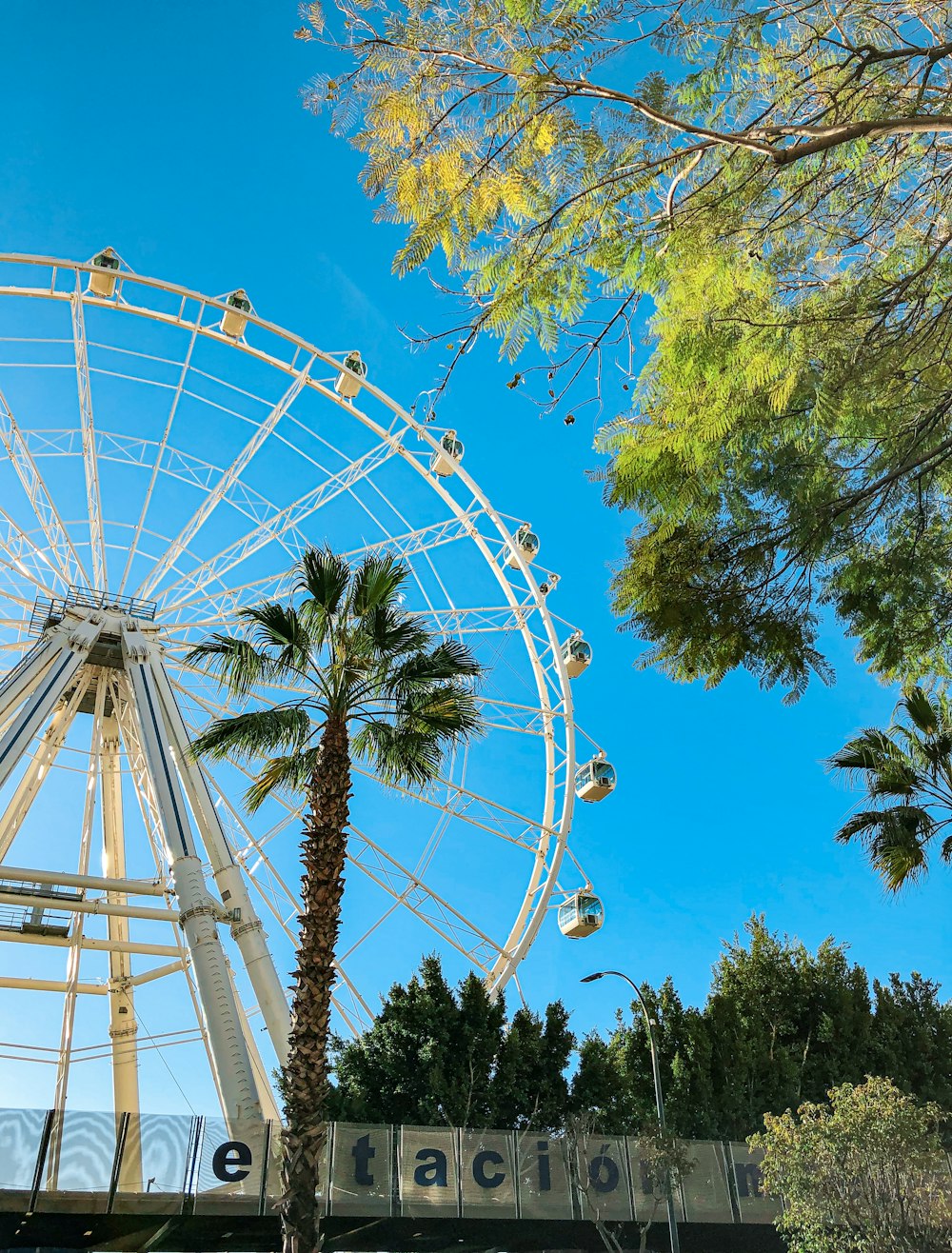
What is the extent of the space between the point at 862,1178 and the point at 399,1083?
850 centimetres

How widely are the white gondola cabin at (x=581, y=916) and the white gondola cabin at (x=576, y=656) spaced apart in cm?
536

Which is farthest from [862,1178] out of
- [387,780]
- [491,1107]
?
[387,780]

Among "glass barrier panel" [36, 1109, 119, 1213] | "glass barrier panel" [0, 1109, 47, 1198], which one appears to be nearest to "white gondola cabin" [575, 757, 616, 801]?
"glass barrier panel" [36, 1109, 119, 1213]

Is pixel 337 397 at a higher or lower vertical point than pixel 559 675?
higher

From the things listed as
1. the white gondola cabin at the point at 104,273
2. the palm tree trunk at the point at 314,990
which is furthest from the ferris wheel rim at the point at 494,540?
the palm tree trunk at the point at 314,990

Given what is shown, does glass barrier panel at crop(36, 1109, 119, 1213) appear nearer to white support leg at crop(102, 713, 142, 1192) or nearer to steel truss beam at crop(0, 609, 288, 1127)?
steel truss beam at crop(0, 609, 288, 1127)

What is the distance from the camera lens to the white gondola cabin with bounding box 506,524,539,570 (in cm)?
2706

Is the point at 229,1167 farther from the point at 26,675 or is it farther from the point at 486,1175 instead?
the point at 26,675

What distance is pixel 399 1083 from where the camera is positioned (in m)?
20.8

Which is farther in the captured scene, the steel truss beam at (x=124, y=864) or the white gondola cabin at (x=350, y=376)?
the white gondola cabin at (x=350, y=376)

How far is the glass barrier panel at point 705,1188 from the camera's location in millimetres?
17562

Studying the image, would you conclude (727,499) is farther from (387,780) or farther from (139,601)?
(139,601)

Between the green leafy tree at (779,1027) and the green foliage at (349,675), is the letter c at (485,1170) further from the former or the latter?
the green leafy tree at (779,1027)

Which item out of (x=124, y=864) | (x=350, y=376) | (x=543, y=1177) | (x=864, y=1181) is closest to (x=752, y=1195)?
(x=864, y=1181)
